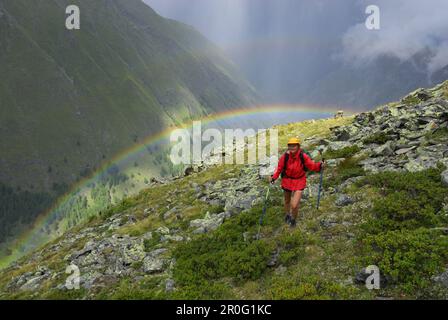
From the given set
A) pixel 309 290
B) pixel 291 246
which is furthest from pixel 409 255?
pixel 291 246

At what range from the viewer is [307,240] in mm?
13406


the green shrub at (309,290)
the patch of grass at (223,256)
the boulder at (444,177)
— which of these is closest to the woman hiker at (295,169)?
the patch of grass at (223,256)

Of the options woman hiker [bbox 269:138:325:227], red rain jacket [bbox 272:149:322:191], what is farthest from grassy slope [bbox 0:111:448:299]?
red rain jacket [bbox 272:149:322:191]

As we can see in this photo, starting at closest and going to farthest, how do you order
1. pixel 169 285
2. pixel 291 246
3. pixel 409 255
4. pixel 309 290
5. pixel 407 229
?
pixel 309 290, pixel 409 255, pixel 407 229, pixel 169 285, pixel 291 246

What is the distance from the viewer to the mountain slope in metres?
11.0

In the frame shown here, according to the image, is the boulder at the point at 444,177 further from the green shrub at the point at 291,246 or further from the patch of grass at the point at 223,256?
the patch of grass at the point at 223,256

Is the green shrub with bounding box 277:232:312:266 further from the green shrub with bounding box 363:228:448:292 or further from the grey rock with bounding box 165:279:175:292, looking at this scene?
the grey rock with bounding box 165:279:175:292

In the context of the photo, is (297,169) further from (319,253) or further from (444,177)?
(444,177)

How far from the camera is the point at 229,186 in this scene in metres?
24.0

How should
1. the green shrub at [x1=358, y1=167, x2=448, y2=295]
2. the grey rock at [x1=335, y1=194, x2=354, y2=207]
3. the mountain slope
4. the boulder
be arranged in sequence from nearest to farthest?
the green shrub at [x1=358, y1=167, x2=448, y2=295] < the mountain slope < the boulder < the grey rock at [x1=335, y1=194, x2=354, y2=207]

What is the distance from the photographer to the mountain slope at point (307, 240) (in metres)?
11.0

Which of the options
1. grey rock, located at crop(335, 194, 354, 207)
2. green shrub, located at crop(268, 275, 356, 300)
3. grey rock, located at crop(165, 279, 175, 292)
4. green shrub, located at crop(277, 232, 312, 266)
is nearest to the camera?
green shrub, located at crop(268, 275, 356, 300)
